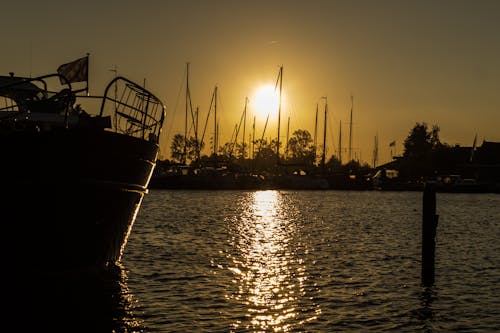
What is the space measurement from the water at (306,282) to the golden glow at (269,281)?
0.03 meters

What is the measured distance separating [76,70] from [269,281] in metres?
8.16

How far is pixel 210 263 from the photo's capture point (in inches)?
992

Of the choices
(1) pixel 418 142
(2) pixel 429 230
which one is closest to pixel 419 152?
(1) pixel 418 142

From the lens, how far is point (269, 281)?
21.8 metres

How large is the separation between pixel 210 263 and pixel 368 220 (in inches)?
1116

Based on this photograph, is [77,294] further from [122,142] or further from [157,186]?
[157,186]

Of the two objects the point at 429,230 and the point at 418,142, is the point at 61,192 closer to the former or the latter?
the point at 429,230

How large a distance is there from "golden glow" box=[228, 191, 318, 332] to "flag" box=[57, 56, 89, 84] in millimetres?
7001

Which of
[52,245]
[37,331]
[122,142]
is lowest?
[37,331]

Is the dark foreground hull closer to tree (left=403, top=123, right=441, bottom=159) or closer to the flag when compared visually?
the flag

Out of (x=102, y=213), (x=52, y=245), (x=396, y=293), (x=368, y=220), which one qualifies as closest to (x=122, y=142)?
(x=102, y=213)

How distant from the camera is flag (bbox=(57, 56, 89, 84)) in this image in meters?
19.5

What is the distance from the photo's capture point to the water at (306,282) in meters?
16.4

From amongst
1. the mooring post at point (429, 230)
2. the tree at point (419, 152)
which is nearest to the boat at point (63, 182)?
the mooring post at point (429, 230)
